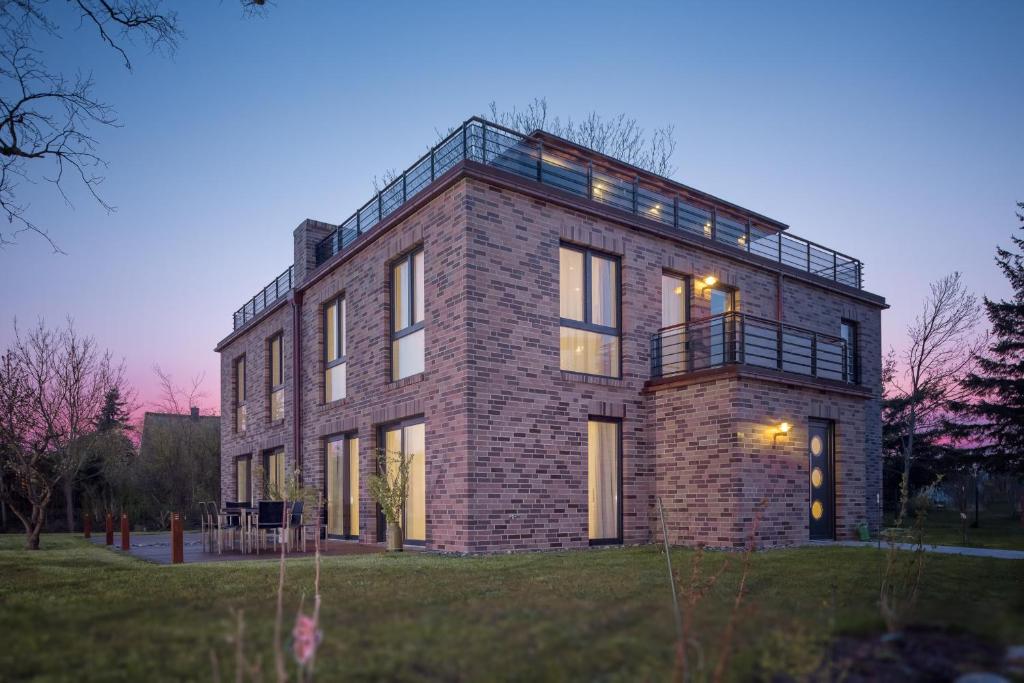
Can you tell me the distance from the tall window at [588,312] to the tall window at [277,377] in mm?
9134

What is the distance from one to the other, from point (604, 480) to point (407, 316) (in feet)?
14.9

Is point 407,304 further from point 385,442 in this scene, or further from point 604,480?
point 604,480

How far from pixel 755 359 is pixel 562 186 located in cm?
477

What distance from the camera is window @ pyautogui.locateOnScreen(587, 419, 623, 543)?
1205 centimetres

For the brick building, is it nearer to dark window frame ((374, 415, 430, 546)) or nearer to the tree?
dark window frame ((374, 415, 430, 546))

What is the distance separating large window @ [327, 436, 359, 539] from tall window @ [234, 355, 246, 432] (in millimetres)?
7188

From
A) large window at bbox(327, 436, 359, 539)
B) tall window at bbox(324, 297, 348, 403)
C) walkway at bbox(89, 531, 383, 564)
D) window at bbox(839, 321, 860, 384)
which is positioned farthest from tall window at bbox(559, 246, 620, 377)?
window at bbox(839, 321, 860, 384)

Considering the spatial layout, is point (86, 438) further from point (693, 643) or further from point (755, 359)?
point (693, 643)

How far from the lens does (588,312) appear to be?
12.5 metres

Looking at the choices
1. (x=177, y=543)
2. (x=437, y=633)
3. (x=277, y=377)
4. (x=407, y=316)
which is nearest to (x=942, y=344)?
(x=407, y=316)

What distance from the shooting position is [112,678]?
10.4 feet

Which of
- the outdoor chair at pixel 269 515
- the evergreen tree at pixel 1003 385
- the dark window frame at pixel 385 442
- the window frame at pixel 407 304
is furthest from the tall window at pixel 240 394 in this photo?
Result: the evergreen tree at pixel 1003 385

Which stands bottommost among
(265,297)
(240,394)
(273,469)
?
(273,469)

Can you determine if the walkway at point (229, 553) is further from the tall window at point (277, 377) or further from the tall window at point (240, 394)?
the tall window at point (240, 394)
